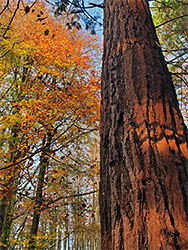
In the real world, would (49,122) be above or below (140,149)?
above

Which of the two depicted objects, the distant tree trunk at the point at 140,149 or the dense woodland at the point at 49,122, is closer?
the distant tree trunk at the point at 140,149

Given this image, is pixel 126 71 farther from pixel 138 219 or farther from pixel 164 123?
pixel 138 219

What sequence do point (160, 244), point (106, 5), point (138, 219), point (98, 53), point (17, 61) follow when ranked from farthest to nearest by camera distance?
point (98, 53) → point (17, 61) → point (106, 5) → point (138, 219) → point (160, 244)

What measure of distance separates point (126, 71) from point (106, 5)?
1.03 m

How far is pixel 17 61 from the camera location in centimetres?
652

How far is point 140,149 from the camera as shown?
3.50 feet

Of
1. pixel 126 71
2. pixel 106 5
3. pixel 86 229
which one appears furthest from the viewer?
pixel 86 229

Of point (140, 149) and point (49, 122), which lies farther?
point (49, 122)

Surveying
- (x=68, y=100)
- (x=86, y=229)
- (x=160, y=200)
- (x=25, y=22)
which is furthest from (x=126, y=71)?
(x=25, y=22)

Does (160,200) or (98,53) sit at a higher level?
(98,53)

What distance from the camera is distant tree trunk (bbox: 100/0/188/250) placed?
2.83ft

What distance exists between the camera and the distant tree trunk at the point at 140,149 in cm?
86

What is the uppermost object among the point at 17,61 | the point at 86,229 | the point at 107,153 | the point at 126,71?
the point at 17,61

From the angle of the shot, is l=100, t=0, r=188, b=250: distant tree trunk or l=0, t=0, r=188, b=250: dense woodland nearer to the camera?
l=100, t=0, r=188, b=250: distant tree trunk
